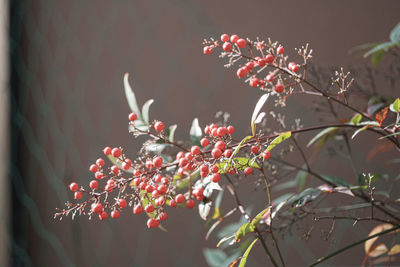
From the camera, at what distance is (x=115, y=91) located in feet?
3.41

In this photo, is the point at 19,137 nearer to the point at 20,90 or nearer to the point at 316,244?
the point at 20,90

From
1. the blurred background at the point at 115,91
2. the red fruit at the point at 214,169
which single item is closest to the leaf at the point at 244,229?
the red fruit at the point at 214,169

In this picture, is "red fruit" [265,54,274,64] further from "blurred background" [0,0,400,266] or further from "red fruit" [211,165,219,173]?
"blurred background" [0,0,400,266]

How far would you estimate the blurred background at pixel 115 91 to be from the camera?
0.71m

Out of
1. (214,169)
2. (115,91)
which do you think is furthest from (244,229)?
(115,91)

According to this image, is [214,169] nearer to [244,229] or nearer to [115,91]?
[244,229]

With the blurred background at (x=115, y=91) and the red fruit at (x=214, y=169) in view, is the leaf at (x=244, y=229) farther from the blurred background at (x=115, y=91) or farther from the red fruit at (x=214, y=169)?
the blurred background at (x=115, y=91)

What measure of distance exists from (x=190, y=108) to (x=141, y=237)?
33cm

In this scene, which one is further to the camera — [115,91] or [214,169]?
[115,91]

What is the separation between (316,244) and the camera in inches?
28.2

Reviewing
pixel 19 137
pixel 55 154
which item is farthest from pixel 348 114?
pixel 19 137

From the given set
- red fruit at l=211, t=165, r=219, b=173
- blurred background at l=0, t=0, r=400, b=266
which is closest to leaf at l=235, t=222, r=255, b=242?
red fruit at l=211, t=165, r=219, b=173

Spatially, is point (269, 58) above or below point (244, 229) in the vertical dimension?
above

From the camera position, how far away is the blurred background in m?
0.71
